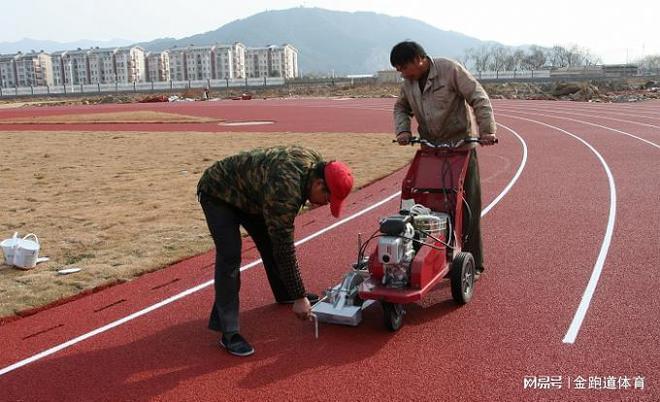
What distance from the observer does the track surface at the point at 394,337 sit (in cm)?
375

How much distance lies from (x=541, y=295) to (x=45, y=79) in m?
170

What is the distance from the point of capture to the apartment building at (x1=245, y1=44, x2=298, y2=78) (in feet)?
527

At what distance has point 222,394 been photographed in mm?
3689

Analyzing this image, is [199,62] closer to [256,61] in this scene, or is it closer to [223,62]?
[223,62]

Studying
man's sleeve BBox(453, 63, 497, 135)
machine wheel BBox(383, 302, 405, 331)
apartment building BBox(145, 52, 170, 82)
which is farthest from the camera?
apartment building BBox(145, 52, 170, 82)

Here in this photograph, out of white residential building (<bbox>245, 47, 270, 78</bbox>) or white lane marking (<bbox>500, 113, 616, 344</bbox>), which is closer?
white lane marking (<bbox>500, 113, 616, 344</bbox>)

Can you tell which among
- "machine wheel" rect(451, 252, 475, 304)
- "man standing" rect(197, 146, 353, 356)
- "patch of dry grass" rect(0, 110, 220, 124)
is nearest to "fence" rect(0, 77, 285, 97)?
"patch of dry grass" rect(0, 110, 220, 124)

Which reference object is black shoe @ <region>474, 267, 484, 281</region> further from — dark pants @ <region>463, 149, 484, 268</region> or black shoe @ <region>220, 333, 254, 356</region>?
black shoe @ <region>220, 333, 254, 356</region>

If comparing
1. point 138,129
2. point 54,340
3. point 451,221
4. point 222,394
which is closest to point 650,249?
point 451,221

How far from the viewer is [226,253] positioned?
13.5 feet

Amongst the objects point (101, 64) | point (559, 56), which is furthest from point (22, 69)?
point (559, 56)

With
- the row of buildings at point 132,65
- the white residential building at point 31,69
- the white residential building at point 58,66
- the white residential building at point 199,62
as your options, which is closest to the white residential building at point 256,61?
the row of buildings at point 132,65

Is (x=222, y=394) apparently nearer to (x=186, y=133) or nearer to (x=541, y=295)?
(x=541, y=295)

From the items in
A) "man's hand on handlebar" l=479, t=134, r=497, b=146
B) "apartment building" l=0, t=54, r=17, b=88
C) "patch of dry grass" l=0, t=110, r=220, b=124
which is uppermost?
"apartment building" l=0, t=54, r=17, b=88
